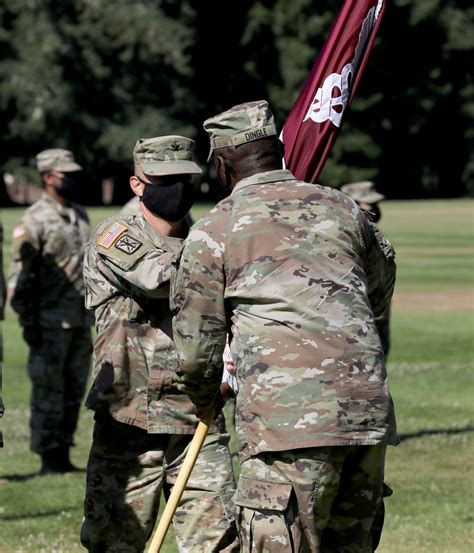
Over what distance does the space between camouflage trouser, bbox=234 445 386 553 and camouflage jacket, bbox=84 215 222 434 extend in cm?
128

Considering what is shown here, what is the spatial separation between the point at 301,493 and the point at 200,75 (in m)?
62.5

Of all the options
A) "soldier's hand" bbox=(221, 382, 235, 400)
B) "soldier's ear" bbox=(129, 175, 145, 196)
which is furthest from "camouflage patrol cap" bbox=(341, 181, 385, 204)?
"soldier's hand" bbox=(221, 382, 235, 400)

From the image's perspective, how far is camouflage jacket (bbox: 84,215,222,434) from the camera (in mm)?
5867

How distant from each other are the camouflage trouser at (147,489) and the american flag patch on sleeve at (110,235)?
2.68 feet

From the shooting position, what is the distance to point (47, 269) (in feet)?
33.9

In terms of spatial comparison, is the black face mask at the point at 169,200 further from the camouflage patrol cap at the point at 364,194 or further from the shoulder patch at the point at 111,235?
the camouflage patrol cap at the point at 364,194

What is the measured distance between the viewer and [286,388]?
14.9 feet

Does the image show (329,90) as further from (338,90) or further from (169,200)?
(169,200)

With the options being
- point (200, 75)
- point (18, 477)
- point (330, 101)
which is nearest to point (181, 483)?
point (330, 101)

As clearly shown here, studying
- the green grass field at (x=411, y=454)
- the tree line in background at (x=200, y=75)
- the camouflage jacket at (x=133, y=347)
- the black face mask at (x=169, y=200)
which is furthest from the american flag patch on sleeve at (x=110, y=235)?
the tree line in background at (x=200, y=75)

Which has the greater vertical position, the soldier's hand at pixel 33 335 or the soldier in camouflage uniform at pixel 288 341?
the soldier in camouflage uniform at pixel 288 341

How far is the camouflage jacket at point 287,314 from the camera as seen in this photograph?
179 inches

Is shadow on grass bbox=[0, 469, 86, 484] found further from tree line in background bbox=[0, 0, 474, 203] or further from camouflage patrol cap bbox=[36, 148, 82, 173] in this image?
tree line in background bbox=[0, 0, 474, 203]

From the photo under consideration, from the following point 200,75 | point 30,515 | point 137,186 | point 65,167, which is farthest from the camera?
point 200,75
